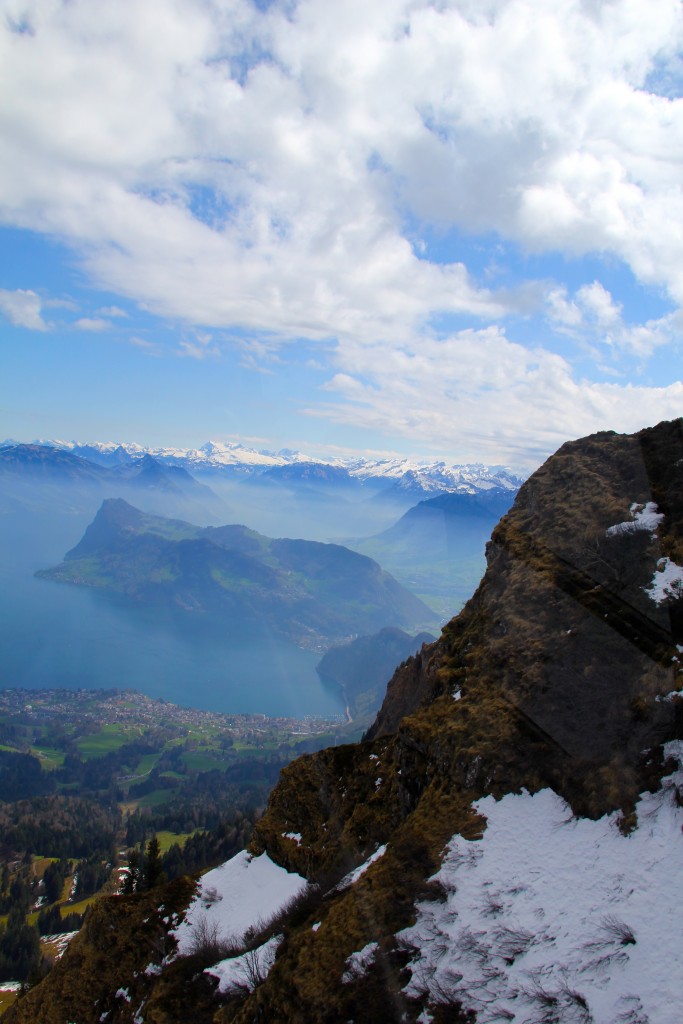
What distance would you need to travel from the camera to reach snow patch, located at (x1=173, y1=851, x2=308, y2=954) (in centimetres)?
2372

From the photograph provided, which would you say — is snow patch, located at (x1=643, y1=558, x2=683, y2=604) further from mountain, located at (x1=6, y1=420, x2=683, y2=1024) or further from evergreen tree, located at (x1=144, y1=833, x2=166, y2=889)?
evergreen tree, located at (x1=144, y1=833, x2=166, y2=889)

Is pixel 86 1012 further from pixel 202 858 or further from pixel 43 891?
pixel 43 891

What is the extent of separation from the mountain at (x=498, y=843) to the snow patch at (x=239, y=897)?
0.14m

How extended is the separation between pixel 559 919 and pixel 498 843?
9.05 feet

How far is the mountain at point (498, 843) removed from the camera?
13.7m

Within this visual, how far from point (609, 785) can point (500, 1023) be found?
22.7 ft

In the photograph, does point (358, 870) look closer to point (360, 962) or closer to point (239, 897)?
point (360, 962)

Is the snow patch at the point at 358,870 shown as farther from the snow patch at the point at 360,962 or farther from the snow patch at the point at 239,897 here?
the snow patch at the point at 239,897

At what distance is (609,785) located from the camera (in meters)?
16.4

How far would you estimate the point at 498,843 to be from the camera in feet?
55.0

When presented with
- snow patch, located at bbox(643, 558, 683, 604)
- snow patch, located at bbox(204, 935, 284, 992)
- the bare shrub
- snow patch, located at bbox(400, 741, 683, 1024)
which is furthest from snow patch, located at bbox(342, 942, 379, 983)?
snow patch, located at bbox(643, 558, 683, 604)

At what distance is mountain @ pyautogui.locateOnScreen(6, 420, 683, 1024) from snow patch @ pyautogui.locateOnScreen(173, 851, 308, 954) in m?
0.14

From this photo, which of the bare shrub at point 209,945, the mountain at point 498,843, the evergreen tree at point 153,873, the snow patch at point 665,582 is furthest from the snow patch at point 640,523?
the evergreen tree at point 153,873

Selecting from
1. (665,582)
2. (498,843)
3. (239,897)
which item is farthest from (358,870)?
(665,582)
